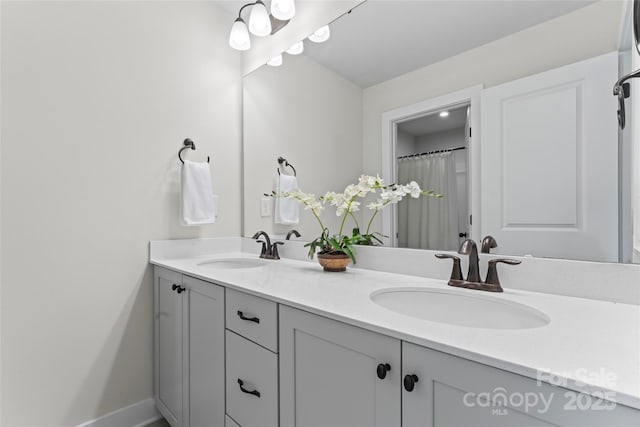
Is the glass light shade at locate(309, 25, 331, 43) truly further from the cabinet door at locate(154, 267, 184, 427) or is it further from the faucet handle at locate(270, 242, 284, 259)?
the cabinet door at locate(154, 267, 184, 427)

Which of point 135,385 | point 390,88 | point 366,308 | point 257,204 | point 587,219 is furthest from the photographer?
point 257,204

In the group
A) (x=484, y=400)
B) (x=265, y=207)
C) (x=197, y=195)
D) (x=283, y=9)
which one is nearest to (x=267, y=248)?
(x=265, y=207)

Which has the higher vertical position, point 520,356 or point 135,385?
point 520,356

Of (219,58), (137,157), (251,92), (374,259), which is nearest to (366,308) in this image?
(374,259)

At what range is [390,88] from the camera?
4.48 feet

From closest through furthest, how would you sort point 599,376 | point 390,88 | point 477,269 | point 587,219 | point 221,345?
point 599,376 → point 587,219 → point 477,269 → point 221,345 → point 390,88

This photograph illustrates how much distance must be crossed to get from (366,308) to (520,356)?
36cm

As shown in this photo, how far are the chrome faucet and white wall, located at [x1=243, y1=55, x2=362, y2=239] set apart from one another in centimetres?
8

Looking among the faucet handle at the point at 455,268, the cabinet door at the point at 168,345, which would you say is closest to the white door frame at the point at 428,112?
the faucet handle at the point at 455,268

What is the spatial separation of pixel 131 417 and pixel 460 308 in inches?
68.0

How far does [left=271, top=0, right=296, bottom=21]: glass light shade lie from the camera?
1.67 metres

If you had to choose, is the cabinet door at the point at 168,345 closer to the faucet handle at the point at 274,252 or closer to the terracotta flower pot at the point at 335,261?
the faucet handle at the point at 274,252

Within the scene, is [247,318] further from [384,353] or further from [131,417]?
[131,417]

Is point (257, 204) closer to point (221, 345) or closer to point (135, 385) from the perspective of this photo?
point (221, 345)
